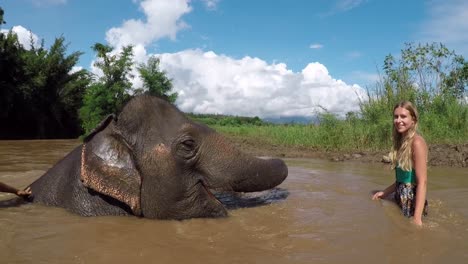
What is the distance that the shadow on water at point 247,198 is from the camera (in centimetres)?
468

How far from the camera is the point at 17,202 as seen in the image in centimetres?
473

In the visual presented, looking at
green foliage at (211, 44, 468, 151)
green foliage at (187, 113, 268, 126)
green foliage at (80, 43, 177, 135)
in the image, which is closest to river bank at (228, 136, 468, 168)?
green foliage at (211, 44, 468, 151)

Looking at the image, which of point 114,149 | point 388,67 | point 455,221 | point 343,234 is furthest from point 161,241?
point 388,67

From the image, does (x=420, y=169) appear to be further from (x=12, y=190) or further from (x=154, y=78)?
(x=154, y=78)

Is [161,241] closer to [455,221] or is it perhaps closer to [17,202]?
[17,202]

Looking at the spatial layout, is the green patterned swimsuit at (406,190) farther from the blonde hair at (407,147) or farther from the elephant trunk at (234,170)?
the elephant trunk at (234,170)

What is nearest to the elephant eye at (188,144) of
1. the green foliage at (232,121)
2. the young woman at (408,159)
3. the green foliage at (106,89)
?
the young woman at (408,159)

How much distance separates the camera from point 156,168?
3818mm

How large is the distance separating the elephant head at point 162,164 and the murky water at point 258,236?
19cm

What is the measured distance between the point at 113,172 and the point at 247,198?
174 cm

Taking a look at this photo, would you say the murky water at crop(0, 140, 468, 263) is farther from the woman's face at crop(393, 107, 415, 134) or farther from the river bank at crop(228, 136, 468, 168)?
the river bank at crop(228, 136, 468, 168)

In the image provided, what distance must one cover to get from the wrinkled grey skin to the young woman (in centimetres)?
143

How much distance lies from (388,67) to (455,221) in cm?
1213

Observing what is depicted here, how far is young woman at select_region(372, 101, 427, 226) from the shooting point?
4.51 m
